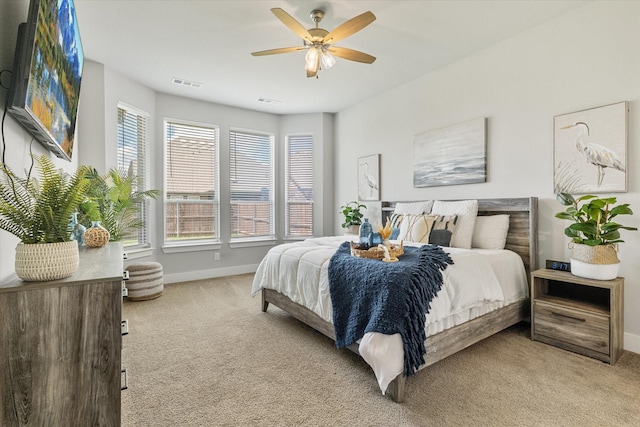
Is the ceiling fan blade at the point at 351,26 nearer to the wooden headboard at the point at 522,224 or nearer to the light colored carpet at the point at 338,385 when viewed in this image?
the wooden headboard at the point at 522,224

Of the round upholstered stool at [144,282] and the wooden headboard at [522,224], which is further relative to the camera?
the round upholstered stool at [144,282]

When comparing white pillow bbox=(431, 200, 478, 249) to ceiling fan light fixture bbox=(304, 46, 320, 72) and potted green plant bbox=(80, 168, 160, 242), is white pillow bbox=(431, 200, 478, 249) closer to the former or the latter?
ceiling fan light fixture bbox=(304, 46, 320, 72)

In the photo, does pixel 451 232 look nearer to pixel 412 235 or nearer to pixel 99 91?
pixel 412 235

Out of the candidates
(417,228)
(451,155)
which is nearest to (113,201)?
(417,228)

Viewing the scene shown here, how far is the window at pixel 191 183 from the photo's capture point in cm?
466

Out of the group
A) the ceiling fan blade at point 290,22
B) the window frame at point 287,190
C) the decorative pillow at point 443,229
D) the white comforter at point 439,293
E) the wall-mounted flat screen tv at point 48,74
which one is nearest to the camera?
the wall-mounted flat screen tv at point 48,74

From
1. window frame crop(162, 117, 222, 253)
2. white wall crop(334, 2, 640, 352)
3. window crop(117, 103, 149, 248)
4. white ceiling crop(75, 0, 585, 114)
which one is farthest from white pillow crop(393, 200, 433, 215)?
window crop(117, 103, 149, 248)

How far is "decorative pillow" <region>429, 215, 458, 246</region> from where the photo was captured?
117 inches

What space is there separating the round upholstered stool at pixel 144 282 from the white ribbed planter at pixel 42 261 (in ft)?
9.50

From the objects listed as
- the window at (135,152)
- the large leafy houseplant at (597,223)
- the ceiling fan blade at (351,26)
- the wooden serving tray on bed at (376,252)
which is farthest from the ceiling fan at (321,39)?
the window at (135,152)

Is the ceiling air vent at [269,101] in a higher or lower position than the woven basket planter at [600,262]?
higher

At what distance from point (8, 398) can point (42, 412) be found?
107 millimetres

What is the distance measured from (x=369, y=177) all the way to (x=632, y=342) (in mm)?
3281

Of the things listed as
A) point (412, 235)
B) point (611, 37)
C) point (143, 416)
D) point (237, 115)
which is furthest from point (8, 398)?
point (237, 115)
